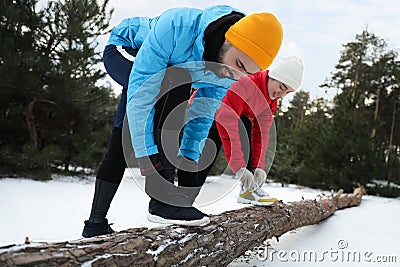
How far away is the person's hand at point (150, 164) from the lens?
3.99 ft

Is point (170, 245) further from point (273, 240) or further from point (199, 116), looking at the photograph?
point (273, 240)

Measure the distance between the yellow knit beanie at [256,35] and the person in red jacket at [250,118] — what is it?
677mm

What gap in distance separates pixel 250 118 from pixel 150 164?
46.4 inches

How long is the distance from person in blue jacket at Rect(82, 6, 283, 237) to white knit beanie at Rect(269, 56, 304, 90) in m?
0.74

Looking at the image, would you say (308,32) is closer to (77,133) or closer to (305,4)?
(305,4)

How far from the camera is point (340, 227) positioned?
254 centimetres

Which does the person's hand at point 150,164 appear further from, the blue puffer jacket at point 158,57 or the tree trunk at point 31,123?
the tree trunk at point 31,123

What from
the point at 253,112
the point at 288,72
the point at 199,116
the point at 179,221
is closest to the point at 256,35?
the point at 199,116

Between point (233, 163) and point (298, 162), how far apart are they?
7.27 m

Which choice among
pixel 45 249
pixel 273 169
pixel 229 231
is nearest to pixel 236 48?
pixel 229 231

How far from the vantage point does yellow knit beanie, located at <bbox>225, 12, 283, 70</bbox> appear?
48.6 inches

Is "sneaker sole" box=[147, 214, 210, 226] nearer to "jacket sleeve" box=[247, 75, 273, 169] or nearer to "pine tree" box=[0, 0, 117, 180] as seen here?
"jacket sleeve" box=[247, 75, 273, 169]

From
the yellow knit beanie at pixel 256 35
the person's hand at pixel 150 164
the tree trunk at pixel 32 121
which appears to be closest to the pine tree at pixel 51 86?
the tree trunk at pixel 32 121

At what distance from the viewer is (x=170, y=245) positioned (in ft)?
3.69
